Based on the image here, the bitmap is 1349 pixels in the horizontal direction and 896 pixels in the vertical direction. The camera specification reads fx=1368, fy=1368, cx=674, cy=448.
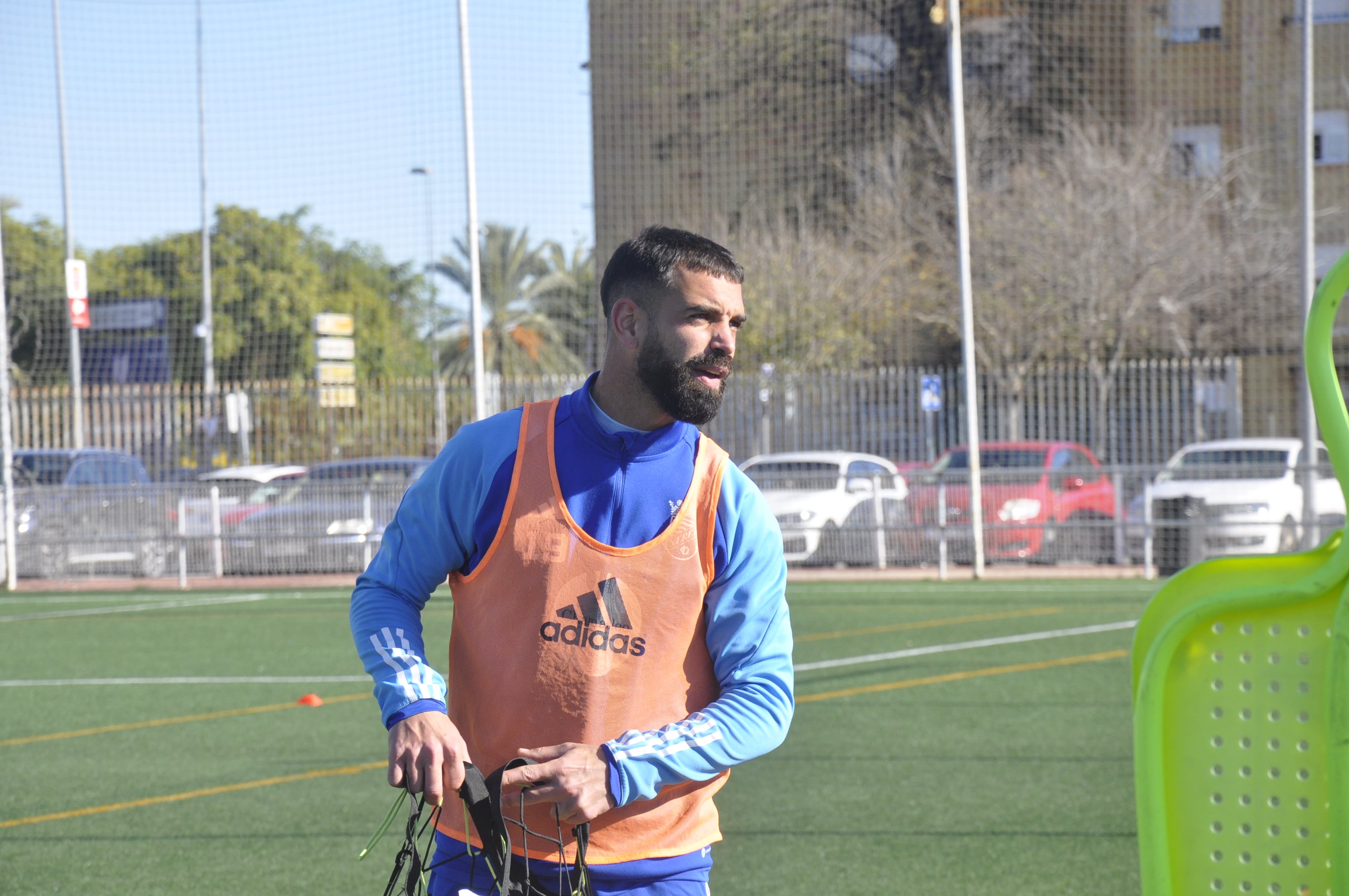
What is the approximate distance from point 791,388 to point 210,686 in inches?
452

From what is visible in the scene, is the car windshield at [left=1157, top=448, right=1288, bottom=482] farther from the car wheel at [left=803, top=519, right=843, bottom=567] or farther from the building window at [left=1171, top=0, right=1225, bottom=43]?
the building window at [left=1171, top=0, right=1225, bottom=43]

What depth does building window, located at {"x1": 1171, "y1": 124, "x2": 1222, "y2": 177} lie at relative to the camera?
89.6 ft

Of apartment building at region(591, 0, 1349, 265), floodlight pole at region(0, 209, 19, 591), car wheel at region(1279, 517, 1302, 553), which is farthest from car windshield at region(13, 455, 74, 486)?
car wheel at region(1279, 517, 1302, 553)

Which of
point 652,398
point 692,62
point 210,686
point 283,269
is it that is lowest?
point 210,686

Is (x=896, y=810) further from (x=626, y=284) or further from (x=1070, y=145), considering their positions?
(x=1070, y=145)

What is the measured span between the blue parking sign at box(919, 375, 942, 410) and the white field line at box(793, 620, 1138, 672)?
716 centimetres

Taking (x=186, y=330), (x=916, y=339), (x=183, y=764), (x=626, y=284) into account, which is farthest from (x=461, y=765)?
(x=916, y=339)

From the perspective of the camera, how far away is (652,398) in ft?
8.38

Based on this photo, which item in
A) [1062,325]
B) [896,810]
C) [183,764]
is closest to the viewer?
[896,810]

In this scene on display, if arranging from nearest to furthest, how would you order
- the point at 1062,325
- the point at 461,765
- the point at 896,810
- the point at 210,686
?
the point at 461,765, the point at 896,810, the point at 210,686, the point at 1062,325

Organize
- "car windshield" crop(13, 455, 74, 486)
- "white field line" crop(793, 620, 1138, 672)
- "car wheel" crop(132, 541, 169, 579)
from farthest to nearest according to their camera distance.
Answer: "car windshield" crop(13, 455, 74, 486) → "car wheel" crop(132, 541, 169, 579) → "white field line" crop(793, 620, 1138, 672)

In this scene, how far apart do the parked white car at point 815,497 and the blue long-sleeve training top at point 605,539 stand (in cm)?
1349

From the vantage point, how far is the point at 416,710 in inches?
91.3

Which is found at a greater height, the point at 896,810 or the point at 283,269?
the point at 283,269
